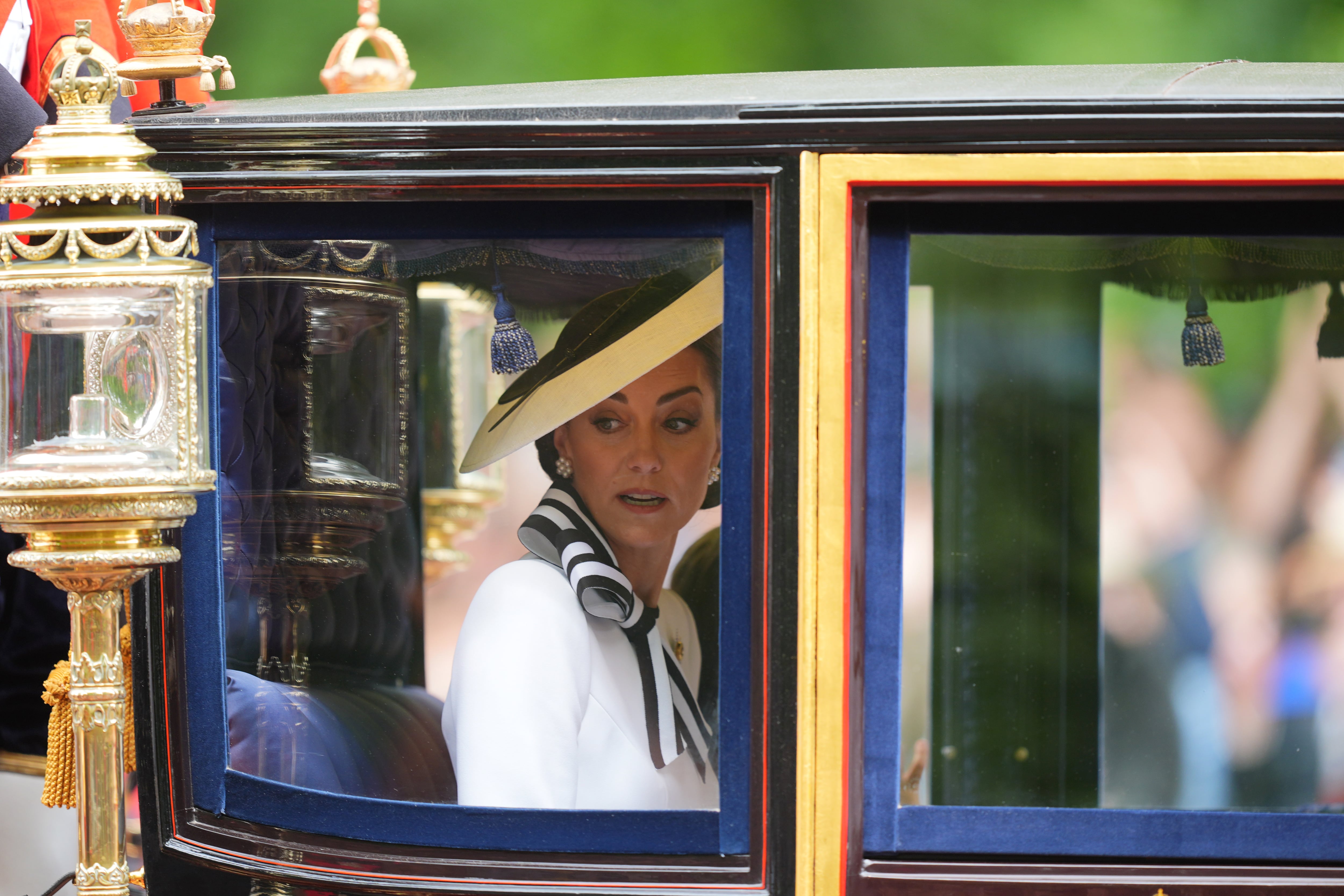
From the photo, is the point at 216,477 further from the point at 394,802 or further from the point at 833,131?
the point at 833,131


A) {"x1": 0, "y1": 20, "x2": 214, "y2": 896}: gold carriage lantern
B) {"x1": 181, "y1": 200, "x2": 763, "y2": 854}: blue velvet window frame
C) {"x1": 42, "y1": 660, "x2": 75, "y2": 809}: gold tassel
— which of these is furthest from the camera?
{"x1": 42, "y1": 660, "x2": 75, "y2": 809}: gold tassel

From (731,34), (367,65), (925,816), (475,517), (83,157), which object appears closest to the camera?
(83,157)

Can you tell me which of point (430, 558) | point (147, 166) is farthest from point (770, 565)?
point (147, 166)

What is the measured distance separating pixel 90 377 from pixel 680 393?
2.33 ft

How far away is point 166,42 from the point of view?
1940 mm

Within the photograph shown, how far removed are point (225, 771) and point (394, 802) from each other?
243 mm

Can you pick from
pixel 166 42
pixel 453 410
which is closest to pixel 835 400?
pixel 453 410

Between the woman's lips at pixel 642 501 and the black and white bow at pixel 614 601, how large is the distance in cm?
5

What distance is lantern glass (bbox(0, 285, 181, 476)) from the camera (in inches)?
67.9

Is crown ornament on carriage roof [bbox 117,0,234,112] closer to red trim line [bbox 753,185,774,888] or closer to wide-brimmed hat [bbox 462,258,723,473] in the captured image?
wide-brimmed hat [bbox 462,258,723,473]

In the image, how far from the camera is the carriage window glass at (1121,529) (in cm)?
179

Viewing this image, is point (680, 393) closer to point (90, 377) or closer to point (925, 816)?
point (925, 816)

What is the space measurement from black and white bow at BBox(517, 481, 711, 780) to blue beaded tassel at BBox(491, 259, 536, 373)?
0.16 metres

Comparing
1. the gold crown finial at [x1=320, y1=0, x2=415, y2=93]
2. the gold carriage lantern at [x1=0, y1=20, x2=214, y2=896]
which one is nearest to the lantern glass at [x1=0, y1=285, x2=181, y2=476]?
the gold carriage lantern at [x1=0, y1=20, x2=214, y2=896]
